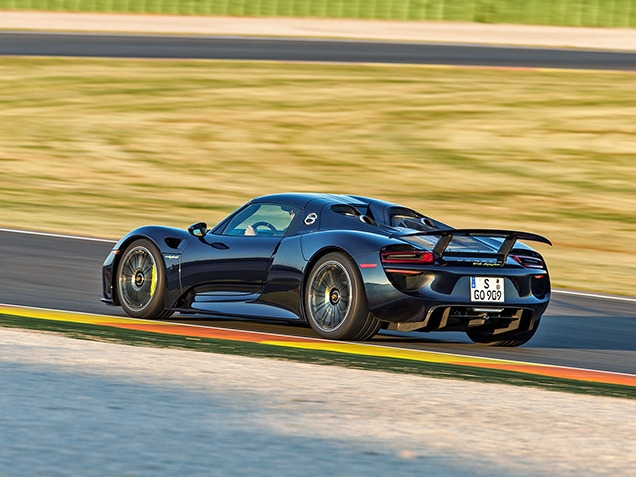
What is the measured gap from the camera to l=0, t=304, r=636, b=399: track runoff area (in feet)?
27.2

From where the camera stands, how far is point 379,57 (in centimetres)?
3281

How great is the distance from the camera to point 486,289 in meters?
9.30

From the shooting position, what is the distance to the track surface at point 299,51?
32312 mm

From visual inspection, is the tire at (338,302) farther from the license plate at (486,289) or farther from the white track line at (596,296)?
the white track line at (596,296)

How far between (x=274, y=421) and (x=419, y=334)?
15.1 ft

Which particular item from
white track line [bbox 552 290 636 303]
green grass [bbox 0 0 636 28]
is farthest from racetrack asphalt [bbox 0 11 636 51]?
white track line [bbox 552 290 636 303]

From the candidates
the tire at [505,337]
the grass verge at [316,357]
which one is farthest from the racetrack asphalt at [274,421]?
the tire at [505,337]

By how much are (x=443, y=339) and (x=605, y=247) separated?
7.29 m

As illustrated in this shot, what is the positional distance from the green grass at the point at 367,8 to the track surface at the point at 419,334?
2801 centimetres

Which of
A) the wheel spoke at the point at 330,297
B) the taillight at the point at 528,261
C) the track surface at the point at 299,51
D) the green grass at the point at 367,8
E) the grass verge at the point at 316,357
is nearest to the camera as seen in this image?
the grass verge at the point at 316,357

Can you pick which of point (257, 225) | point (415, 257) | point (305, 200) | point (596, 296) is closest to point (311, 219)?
point (305, 200)

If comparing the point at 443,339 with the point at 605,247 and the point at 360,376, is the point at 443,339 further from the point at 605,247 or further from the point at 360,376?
the point at 605,247

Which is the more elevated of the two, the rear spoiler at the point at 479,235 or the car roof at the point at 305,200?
the car roof at the point at 305,200

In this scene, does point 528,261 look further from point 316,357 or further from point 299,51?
point 299,51
